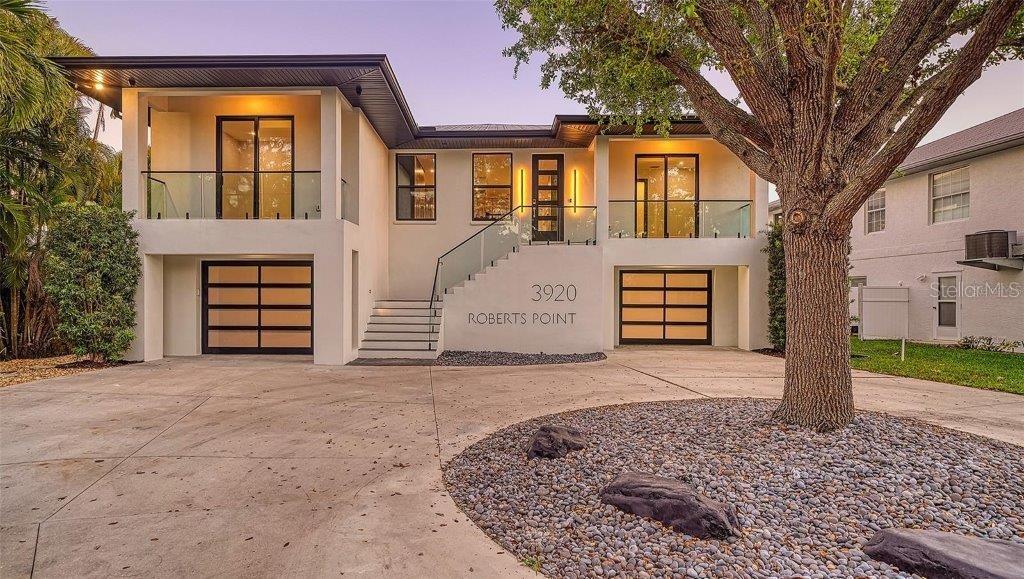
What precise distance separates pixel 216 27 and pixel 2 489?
17232 mm

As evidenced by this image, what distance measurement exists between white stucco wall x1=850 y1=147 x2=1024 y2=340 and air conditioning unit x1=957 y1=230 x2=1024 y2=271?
1.09 ft

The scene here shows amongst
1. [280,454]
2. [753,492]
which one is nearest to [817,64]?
[753,492]

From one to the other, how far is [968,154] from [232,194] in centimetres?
1963

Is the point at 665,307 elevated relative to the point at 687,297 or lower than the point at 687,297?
lower

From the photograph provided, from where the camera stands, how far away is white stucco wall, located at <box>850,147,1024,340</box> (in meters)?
12.1

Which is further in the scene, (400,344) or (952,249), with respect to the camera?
(952,249)

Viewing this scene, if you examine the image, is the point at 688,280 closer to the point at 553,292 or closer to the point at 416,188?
the point at 553,292

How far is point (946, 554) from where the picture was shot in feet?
7.75

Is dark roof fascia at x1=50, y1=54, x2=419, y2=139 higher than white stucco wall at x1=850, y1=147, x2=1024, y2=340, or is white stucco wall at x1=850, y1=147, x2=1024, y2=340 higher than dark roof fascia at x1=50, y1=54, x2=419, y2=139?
dark roof fascia at x1=50, y1=54, x2=419, y2=139

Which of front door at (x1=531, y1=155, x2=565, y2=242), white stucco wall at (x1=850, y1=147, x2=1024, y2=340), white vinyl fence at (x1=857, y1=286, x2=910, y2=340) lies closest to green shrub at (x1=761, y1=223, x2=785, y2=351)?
white vinyl fence at (x1=857, y1=286, x2=910, y2=340)

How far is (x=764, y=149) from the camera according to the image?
16.1ft

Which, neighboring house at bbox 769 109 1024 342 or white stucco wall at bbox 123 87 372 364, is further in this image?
neighboring house at bbox 769 109 1024 342

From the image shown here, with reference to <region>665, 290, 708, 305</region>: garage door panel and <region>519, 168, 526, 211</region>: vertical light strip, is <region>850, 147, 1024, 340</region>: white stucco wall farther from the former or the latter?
<region>519, 168, 526, 211</region>: vertical light strip

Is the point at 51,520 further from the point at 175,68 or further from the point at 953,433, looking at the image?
the point at 175,68
